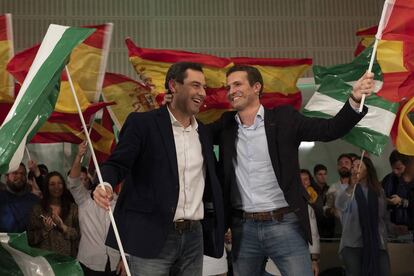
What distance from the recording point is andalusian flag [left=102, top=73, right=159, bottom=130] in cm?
597

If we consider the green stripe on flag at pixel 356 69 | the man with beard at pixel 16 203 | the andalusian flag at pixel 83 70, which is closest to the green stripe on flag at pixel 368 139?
the green stripe on flag at pixel 356 69

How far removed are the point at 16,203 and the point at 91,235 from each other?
898mm

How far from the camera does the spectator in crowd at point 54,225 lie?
544 centimetres

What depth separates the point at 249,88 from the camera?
367cm

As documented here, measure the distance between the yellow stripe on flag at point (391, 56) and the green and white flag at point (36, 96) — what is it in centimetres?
200

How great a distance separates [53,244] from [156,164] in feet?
8.50

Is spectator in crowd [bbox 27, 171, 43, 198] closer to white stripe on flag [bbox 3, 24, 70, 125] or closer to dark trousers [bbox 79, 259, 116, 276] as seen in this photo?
dark trousers [bbox 79, 259, 116, 276]

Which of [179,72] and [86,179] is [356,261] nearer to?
[86,179]

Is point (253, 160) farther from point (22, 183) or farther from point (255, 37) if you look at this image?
point (255, 37)

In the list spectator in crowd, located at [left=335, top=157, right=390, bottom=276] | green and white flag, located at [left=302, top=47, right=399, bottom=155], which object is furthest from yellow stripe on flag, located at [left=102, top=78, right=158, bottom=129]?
spectator in crowd, located at [left=335, top=157, right=390, bottom=276]

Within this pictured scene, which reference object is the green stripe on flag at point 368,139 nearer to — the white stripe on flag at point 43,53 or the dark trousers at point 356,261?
the dark trousers at point 356,261

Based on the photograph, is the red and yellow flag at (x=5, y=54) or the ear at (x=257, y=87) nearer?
the ear at (x=257, y=87)

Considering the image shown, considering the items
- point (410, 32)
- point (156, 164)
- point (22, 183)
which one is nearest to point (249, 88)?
point (156, 164)

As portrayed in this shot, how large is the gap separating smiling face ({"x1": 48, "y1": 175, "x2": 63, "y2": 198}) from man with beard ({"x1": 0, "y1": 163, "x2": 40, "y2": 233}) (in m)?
0.29
